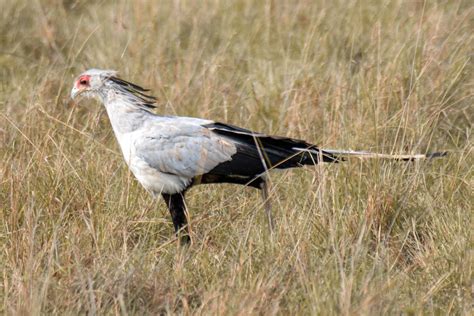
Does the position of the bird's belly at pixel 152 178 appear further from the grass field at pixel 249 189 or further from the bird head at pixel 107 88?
the bird head at pixel 107 88

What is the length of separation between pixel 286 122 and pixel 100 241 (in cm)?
204

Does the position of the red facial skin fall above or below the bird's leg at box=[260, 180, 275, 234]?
above

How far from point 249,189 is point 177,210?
644 millimetres

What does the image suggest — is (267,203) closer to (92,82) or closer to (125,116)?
(125,116)

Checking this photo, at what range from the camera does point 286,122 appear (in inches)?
257

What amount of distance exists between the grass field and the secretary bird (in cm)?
13

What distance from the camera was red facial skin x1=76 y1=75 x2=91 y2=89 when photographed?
580cm

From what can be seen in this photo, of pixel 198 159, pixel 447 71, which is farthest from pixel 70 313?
pixel 447 71

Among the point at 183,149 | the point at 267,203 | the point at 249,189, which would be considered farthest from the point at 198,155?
the point at 249,189

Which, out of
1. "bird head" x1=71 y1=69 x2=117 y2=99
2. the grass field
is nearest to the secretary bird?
the grass field

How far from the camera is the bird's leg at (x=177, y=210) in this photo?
5305mm

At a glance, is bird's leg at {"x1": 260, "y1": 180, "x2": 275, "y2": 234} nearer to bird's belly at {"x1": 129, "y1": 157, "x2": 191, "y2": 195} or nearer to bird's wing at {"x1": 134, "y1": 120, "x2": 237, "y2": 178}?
bird's wing at {"x1": 134, "y1": 120, "x2": 237, "y2": 178}

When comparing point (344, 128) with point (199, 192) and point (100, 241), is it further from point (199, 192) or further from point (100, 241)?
point (100, 241)

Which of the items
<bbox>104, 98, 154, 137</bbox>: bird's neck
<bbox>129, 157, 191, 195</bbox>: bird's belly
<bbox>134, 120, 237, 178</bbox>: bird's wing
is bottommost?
<bbox>129, 157, 191, 195</bbox>: bird's belly
